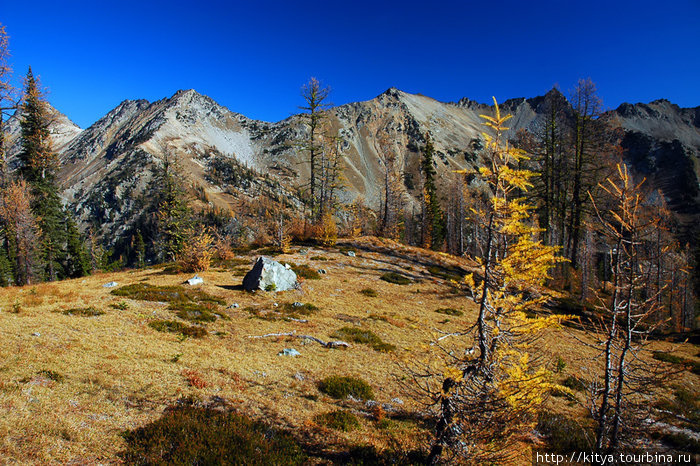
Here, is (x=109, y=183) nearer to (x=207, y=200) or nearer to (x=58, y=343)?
(x=207, y=200)

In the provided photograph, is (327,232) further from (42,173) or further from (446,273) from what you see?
(42,173)

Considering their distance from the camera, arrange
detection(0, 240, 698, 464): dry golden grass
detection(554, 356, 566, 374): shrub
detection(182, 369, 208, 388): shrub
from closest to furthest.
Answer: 1. detection(0, 240, 698, 464): dry golden grass
2. detection(182, 369, 208, 388): shrub
3. detection(554, 356, 566, 374): shrub

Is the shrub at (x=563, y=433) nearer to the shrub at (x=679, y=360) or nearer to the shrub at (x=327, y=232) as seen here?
the shrub at (x=679, y=360)

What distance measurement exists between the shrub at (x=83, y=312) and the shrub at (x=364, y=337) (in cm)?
943

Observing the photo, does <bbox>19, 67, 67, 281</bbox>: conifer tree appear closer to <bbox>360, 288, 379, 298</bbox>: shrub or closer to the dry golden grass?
the dry golden grass

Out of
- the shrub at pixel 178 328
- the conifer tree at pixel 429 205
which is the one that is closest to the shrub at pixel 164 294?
the shrub at pixel 178 328

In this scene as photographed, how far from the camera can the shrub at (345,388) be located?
9.32 metres

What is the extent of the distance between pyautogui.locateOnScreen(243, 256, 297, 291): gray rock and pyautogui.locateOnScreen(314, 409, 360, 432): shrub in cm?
1142

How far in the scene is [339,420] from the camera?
25.9 ft

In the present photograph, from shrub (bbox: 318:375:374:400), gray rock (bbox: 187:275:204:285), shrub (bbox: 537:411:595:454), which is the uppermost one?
gray rock (bbox: 187:275:204:285)

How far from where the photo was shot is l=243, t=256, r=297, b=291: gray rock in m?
18.7

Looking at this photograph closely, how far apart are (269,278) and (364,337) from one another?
25.3 feet

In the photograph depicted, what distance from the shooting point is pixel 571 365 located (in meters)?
13.7

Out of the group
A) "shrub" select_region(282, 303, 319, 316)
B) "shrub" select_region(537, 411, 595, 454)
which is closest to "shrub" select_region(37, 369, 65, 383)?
"shrub" select_region(282, 303, 319, 316)
